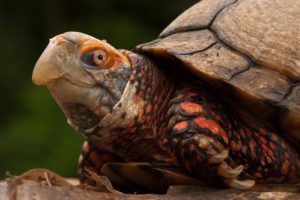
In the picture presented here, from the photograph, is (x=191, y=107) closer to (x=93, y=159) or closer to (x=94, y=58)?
(x=94, y=58)

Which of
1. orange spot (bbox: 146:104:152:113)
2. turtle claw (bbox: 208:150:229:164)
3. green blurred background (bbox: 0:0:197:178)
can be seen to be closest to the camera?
turtle claw (bbox: 208:150:229:164)

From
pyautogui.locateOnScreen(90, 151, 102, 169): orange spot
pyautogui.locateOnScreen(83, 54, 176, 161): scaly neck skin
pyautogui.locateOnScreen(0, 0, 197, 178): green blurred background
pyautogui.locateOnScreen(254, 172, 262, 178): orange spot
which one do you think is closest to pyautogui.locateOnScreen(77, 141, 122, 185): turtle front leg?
pyautogui.locateOnScreen(90, 151, 102, 169): orange spot

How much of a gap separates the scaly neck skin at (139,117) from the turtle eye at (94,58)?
110 millimetres

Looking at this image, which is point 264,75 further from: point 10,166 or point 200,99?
point 10,166

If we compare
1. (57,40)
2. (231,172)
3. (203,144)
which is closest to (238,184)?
(231,172)

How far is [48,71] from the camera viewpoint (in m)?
1.74

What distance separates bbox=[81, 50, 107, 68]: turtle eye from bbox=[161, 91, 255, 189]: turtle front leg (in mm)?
265

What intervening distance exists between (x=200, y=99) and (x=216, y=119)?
0.30 feet

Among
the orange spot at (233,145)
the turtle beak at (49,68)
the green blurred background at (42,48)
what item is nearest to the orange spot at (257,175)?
the orange spot at (233,145)

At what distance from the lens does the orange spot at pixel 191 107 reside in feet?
5.78

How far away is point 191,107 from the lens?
5.82ft

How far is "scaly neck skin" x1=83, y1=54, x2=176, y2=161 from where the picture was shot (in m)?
1.87

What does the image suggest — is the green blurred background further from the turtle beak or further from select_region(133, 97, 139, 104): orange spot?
the turtle beak

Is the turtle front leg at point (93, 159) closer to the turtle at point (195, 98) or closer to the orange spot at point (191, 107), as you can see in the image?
the turtle at point (195, 98)
